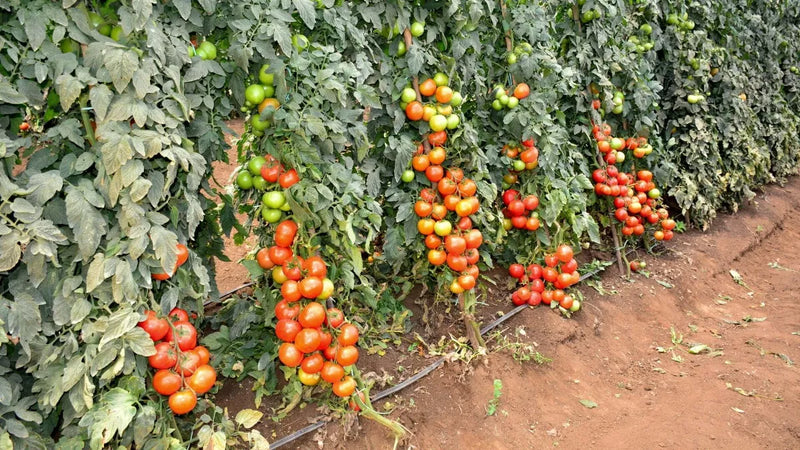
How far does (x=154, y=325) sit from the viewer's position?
1896mm

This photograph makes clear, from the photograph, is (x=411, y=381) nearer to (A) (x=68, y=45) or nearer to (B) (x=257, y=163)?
(B) (x=257, y=163)

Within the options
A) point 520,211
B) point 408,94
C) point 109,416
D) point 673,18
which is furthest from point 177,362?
point 673,18

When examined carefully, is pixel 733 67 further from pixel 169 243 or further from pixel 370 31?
pixel 169 243

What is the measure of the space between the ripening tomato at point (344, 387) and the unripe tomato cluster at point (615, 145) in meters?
2.47

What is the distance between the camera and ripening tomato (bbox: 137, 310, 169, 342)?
1.89 meters

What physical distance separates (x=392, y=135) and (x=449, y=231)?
539 mm

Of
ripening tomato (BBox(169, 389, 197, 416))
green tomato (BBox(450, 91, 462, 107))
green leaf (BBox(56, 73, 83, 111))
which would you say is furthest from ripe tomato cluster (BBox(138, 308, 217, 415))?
green tomato (BBox(450, 91, 462, 107))

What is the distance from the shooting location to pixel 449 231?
2840 millimetres

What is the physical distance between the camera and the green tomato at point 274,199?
2.18 meters

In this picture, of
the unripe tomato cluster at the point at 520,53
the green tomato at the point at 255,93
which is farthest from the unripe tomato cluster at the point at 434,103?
the green tomato at the point at 255,93

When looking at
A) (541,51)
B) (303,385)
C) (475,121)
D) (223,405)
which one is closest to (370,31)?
(475,121)

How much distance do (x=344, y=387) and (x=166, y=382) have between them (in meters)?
0.69

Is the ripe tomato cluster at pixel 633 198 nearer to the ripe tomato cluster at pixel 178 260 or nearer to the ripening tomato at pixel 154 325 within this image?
the ripe tomato cluster at pixel 178 260

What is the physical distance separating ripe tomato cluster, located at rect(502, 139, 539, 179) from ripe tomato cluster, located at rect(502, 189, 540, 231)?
18 centimetres
